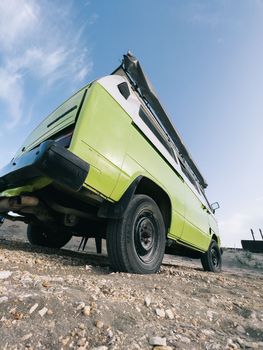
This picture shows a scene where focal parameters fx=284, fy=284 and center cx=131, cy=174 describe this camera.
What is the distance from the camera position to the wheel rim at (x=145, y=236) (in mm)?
3031

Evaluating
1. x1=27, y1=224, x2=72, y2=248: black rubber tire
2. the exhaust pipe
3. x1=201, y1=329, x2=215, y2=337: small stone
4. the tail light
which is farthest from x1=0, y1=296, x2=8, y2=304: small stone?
x1=27, y1=224, x2=72, y2=248: black rubber tire

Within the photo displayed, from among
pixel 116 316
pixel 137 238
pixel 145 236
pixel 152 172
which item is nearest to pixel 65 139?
pixel 152 172

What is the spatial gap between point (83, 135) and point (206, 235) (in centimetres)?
417

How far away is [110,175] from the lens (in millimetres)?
2619

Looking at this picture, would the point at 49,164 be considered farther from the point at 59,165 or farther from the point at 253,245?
the point at 253,245

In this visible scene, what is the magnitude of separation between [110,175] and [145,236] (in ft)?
3.14

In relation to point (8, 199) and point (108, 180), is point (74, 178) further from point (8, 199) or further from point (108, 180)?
point (8, 199)

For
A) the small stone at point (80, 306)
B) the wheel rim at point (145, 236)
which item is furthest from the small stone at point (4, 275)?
the wheel rim at point (145, 236)

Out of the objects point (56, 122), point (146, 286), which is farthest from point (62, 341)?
point (56, 122)

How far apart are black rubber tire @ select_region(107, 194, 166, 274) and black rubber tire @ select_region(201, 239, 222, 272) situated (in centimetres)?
320

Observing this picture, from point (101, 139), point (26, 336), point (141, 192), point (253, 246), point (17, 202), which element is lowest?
point (26, 336)

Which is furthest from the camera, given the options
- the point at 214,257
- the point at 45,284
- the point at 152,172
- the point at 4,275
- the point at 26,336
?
the point at 214,257

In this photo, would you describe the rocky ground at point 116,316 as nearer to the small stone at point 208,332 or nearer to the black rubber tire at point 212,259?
A: the small stone at point 208,332

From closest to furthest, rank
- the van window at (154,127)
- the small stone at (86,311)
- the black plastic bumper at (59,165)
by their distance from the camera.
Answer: the small stone at (86,311), the black plastic bumper at (59,165), the van window at (154,127)
